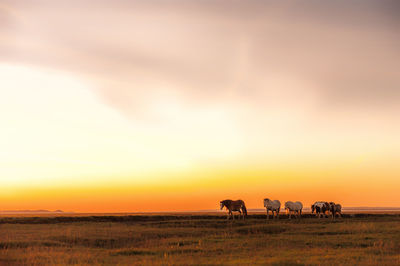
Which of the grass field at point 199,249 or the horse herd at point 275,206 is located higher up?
the horse herd at point 275,206

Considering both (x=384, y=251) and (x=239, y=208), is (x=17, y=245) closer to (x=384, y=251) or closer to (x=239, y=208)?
(x=384, y=251)

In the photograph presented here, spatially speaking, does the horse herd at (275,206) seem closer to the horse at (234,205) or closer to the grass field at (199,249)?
the horse at (234,205)

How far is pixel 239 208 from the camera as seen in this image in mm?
52750

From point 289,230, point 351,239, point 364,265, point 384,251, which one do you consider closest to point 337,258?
point 364,265

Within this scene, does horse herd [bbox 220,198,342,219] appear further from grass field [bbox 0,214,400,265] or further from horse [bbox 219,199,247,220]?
grass field [bbox 0,214,400,265]

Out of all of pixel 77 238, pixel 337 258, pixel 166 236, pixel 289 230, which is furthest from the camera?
pixel 289 230

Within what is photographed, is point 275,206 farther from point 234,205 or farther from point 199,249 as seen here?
point 199,249

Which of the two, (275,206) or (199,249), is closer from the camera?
(199,249)

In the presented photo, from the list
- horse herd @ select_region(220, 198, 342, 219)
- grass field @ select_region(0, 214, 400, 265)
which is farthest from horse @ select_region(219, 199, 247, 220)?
grass field @ select_region(0, 214, 400, 265)

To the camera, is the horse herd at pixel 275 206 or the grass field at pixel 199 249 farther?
the horse herd at pixel 275 206

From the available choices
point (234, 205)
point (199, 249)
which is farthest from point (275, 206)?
point (199, 249)

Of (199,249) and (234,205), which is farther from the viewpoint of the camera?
(234,205)

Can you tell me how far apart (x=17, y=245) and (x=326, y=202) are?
4192 centimetres

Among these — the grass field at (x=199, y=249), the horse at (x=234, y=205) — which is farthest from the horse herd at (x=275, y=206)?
the grass field at (x=199, y=249)
